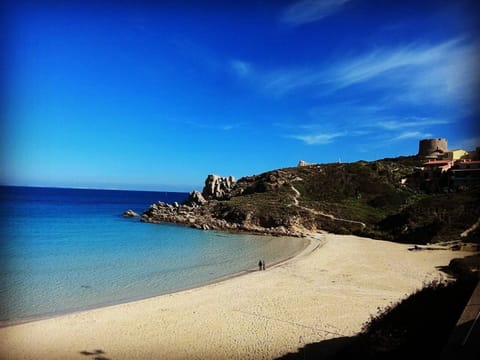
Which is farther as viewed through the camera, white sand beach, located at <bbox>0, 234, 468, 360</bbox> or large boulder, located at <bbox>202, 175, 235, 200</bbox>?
large boulder, located at <bbox>202, 175, 235, 200</bbox>

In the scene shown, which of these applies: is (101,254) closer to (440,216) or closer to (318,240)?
(318,240)

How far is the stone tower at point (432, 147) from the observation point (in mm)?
70625

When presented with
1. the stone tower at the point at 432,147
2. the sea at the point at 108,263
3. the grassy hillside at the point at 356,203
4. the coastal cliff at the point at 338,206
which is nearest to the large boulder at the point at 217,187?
the coastal cliff at the point at 338,206

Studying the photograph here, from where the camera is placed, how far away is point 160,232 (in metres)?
41.4

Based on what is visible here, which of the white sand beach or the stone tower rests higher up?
the stone tower

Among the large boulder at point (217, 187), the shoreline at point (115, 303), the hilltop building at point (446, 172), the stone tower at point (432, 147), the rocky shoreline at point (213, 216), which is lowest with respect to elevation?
the shoreline at point (115, 303)

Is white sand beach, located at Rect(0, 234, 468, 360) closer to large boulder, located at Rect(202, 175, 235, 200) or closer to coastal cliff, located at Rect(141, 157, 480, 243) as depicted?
coastal cliff, located at Rect(141, 157, 480, 243)

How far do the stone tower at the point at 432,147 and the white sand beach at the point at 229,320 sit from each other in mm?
58222

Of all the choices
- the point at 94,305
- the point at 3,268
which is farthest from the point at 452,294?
the point at 3,268

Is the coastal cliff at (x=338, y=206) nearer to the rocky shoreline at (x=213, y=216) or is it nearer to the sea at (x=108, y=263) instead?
the rocky shoreline at (x=213, y=216)

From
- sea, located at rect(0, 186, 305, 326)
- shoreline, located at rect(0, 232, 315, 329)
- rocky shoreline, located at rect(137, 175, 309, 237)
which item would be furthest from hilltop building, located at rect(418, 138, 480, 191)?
shoreline, located at rect(0, 232, 315, 329)

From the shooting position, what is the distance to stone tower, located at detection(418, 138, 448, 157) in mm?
70625

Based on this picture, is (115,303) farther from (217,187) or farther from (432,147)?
(432,147)

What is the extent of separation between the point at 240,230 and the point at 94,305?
29163mm
